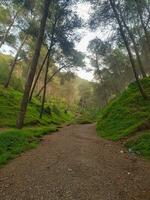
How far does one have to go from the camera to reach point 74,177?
633 cm

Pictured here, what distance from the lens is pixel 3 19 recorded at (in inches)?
1284

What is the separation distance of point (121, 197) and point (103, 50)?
17.2 metres

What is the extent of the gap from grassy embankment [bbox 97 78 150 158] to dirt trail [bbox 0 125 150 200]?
1853 millimetres

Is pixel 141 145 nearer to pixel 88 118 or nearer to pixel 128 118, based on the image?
pixel 128 118

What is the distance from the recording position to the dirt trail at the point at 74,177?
5.25 meters

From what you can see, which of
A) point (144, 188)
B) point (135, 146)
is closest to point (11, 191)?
point (144, 188)

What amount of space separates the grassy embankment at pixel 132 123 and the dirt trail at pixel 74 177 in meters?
1.85

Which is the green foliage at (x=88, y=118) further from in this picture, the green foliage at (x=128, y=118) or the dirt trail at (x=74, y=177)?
the dirt trail at (x=74, y=177)

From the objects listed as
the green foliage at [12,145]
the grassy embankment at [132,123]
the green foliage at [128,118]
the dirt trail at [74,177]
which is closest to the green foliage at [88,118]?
the grassy embankment at [132,123]

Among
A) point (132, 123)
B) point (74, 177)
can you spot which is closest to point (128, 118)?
point (132, 123)

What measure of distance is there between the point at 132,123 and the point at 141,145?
4.68 meters

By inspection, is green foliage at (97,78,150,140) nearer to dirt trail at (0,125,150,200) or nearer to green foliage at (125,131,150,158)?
green foliage at (125,131,150,158)

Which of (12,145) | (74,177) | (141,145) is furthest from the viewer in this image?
(141,145)

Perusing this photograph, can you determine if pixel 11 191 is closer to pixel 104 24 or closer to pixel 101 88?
pixel 104 24
